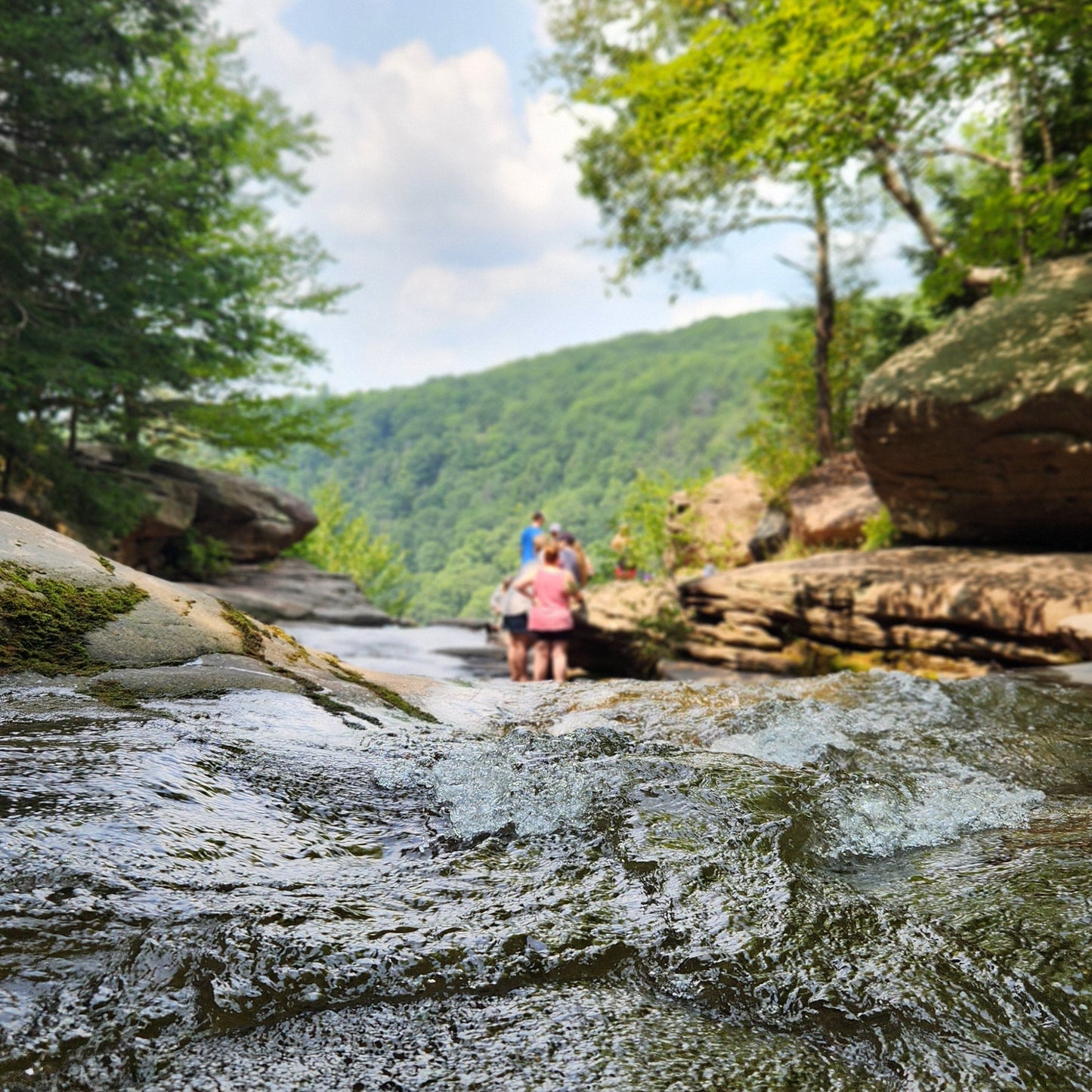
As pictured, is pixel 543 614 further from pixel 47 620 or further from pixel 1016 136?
pixel 1016 136

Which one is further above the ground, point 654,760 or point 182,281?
point 182,281

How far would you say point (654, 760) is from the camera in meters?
2.50

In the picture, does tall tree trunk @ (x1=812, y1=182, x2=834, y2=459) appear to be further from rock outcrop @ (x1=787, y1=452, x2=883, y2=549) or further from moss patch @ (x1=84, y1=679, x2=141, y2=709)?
moss patch @ (x1=84, y1=679, x2=141, y2=709)

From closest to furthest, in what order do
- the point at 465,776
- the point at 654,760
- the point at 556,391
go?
the point at 465,776
the point at 654,760
the point at 556,391

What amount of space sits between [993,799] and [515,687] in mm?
2384

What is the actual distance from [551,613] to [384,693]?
4.23 m

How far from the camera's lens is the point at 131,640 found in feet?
9.25

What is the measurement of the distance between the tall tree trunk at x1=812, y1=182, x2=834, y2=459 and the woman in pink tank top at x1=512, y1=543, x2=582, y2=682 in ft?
37.3

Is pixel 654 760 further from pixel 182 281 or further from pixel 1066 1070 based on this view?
pixel 182 281

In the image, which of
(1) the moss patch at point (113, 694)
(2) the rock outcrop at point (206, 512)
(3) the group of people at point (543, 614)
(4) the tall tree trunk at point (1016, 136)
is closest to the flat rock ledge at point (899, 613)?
(3) the group of people at point (543, 614)

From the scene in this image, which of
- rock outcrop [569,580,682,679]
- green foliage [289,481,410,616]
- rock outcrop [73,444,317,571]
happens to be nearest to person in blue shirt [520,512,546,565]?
rock outcrop [569,580,682,679]

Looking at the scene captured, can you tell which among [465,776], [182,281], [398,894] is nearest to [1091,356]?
[465,776]

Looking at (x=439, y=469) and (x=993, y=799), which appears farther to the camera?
(x=439, y=469)

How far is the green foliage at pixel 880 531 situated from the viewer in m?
11.0
